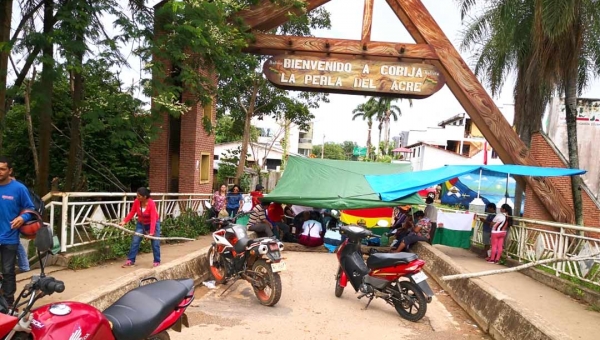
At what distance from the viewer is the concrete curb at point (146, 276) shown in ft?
14.4

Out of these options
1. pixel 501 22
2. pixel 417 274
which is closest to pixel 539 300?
pixel 417 274

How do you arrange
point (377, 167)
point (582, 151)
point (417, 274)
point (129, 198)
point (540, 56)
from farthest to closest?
point (582, 151) → point (377, 167) → point (540, 56) → point (129, 198) → point (417, 274)

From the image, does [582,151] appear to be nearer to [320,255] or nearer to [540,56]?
[540,56]

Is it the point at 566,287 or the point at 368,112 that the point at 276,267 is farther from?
the point at 368,112

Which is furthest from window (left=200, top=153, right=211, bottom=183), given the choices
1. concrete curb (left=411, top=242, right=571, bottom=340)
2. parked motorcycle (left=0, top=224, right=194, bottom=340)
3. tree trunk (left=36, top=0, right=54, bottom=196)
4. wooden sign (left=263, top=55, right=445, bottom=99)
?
parked motorcycle (left=0, top=224, right=194, bottom=340)

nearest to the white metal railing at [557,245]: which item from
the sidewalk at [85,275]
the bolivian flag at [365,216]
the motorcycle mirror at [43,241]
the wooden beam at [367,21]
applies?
the bolivian flag at [365,216]

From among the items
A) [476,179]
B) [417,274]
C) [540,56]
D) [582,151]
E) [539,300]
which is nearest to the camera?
[417,274]

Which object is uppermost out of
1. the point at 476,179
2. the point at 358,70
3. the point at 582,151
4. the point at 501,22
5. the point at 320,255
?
the point at 501,22

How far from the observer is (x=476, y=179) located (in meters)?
17.4

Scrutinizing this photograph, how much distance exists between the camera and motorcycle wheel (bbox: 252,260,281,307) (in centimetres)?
582

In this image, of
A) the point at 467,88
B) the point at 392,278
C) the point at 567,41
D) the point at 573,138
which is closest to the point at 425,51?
the point at 467,88

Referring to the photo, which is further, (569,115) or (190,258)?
(569,115)

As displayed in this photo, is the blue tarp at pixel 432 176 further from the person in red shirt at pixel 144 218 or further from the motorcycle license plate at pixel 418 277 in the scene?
the person in red shirt at pixel 144 218

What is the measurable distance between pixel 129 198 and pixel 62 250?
2113 millimetres
